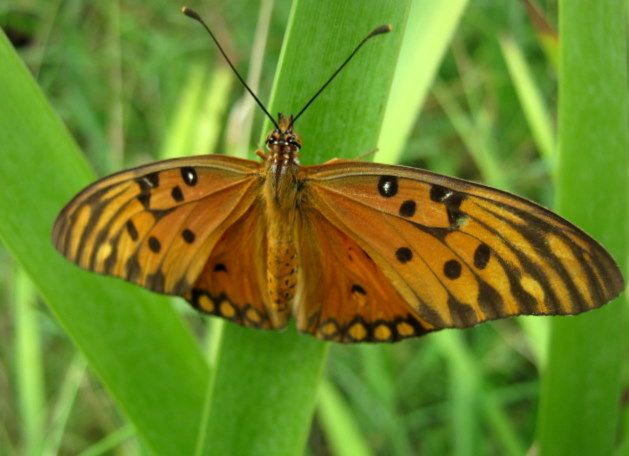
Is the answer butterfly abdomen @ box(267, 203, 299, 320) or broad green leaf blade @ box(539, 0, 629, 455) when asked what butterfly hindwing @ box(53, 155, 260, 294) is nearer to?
butterfly abdomen @ box(267, 203, 299, 320)

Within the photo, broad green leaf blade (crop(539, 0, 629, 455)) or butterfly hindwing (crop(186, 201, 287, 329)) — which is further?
butterfly hindwing (crop(186, 201, 287, 329))

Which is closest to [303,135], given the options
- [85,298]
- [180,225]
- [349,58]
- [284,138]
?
[284,138]

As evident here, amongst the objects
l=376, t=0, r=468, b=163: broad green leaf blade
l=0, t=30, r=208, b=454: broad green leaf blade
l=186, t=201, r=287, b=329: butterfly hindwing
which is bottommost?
l=0, t=30, r=208, b=454: broad green leaf blade

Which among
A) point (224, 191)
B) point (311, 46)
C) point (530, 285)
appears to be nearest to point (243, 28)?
point (224, 191)

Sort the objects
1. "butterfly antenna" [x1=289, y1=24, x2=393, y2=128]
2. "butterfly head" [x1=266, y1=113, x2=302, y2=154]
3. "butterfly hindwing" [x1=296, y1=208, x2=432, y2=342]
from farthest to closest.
A: 1. "butterfly hindwing" [x1=296, y1=208, x2=432, y2=342]
2. "butterfly head" [x1=266, y1=113, x2=302, y2=154]
3. "butterfly antenna" [x1=289, y1=24, x2=393, y2=128]

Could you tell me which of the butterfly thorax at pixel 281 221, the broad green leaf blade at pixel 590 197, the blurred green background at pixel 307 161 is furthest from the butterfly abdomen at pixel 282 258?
the broad green leaf blade at pixel 590 197

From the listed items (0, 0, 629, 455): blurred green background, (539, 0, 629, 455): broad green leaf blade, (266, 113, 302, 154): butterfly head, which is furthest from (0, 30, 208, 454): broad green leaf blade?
(539, 0, 629, 455): broad green leaf blade

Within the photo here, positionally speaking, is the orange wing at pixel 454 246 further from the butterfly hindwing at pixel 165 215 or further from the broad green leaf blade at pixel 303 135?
the butterfly hindwing at pixel 165 215
